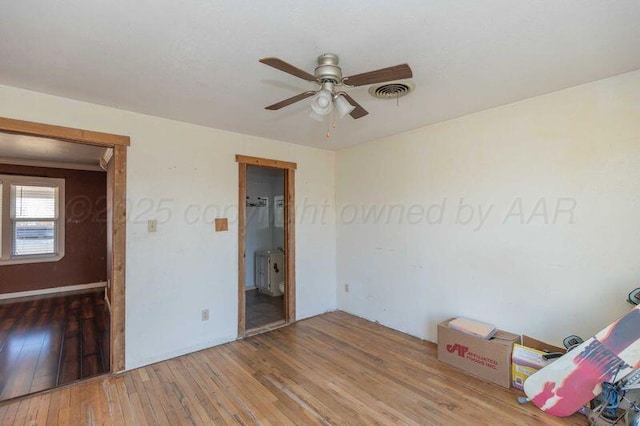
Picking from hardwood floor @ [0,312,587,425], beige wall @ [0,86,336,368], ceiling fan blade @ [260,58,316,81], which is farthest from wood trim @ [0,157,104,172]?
ceiling fan blade @ [260,58,316,81]

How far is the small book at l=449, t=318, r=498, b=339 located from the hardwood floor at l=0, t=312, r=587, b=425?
0.39 m

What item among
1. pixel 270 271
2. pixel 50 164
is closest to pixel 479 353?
pixel 270 271

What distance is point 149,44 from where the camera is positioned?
176cm

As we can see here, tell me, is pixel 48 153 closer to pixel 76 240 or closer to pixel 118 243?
pixel 76 240

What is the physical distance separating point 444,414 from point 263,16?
2829 mm

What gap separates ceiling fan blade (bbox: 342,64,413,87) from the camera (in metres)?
1.56

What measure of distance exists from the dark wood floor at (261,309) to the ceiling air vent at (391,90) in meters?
3.14

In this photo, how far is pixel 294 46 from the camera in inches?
69.9

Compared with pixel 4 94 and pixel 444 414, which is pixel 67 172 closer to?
pixel 4 94

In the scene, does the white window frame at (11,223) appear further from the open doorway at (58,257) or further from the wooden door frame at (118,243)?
the wooden door frame at (118,243)

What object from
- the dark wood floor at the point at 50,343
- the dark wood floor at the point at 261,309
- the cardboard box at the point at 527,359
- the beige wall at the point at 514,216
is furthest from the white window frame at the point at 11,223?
the cardboard box at the point at 527,359

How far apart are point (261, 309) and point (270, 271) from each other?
0.94m

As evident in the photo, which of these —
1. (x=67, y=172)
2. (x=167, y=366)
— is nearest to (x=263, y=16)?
(x=167, y=366)

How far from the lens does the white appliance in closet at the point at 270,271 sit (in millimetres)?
5297
